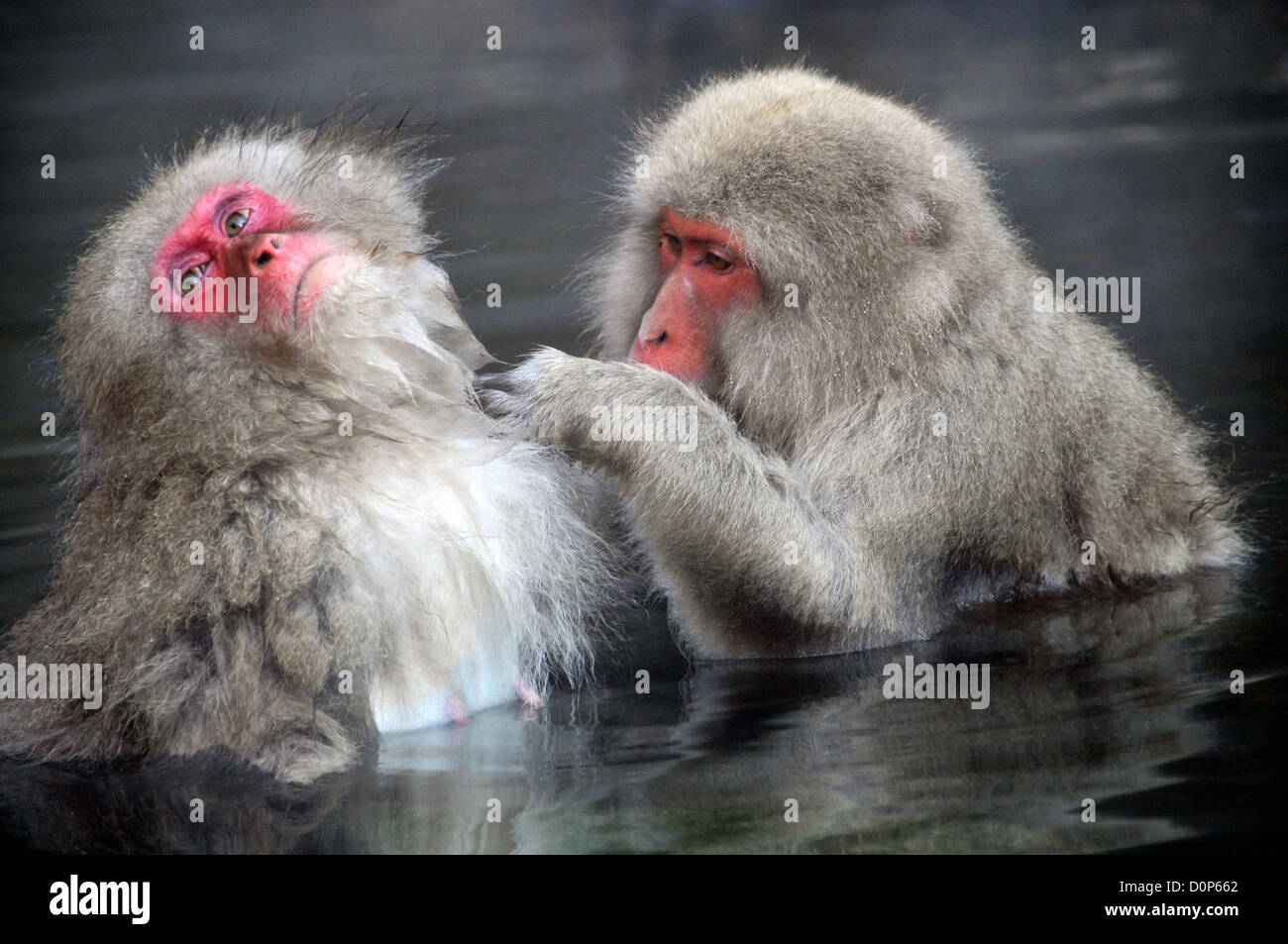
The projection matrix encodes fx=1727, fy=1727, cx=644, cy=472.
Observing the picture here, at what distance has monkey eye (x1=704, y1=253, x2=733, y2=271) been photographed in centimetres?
546

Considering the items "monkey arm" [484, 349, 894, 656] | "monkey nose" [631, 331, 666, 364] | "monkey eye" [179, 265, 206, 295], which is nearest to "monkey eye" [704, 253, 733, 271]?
"monkey nose" [631, 331, 666, 364]

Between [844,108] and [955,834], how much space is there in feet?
7.97

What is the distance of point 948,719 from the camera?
4961 millimetres

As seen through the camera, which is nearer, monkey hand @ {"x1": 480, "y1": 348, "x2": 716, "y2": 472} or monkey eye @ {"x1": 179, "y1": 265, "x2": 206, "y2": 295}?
monkey eye @ {"x1": 179, "y1": 265, "x2": 206, "y2": 295}

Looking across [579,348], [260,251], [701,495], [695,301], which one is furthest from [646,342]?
[579,348]

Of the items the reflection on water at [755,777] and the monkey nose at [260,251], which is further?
the monkey nose at [260,251]

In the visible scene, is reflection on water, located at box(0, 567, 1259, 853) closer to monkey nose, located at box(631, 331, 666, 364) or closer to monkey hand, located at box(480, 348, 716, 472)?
monkey hand, located at box(480, 348, 716, 472)

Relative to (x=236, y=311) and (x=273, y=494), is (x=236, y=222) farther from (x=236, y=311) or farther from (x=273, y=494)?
(x=273, y=494)

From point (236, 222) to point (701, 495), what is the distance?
5.04 feet

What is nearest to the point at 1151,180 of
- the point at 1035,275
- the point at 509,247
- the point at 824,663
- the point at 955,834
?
the point at 509,247

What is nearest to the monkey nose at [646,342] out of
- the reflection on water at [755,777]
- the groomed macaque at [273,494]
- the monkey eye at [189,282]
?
the groomed macaque at [273,494]

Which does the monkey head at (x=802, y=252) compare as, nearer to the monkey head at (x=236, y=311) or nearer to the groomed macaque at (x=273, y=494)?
the groomed macaque at (x=273, y=494)

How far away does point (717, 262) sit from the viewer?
18.0ft

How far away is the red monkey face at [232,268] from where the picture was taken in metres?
4.60
